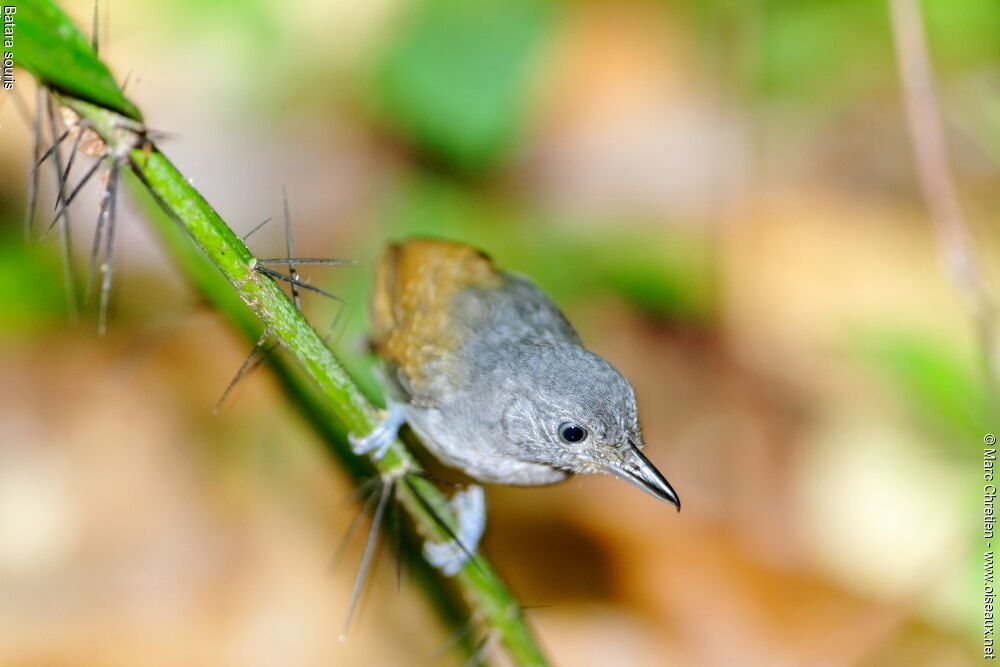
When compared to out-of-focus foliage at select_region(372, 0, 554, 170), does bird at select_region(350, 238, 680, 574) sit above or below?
below

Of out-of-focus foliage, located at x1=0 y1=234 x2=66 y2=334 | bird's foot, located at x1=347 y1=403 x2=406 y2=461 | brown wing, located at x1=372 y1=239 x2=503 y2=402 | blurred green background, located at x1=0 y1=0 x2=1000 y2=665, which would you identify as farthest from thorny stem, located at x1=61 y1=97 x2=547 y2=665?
out-of-focus foliage, located at x1=0 y1=234 x2=66 y2=334

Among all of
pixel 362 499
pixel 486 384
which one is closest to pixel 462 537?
pixel 362 499

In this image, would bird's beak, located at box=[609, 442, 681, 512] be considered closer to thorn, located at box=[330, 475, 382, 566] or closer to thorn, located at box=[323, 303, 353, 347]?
thorn, located at box=[330, 475, 382, 566]

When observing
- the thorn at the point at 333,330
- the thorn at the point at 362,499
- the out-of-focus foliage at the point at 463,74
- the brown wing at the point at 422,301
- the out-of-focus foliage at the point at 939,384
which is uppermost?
the out-of-focus foliage at the point at 463,74

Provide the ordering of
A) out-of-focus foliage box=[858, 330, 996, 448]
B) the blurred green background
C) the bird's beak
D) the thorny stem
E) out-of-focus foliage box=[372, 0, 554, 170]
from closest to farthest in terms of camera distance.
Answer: the thorny stem → the bird's beak → the blurred green background → out-of-focus foliage box=[858, 330, 996, 448] → out-of-focus foliage box=[372, 0, 554, 170]

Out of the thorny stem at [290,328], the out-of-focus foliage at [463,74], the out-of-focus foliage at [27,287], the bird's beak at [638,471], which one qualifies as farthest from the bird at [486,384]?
Answer: the out-of-focus foliage at [27,287]

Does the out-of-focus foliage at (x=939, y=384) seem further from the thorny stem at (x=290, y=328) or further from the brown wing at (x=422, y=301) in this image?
the thorny stem at (x=290, y=328)

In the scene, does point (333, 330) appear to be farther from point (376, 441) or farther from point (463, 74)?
point (463, 74)
